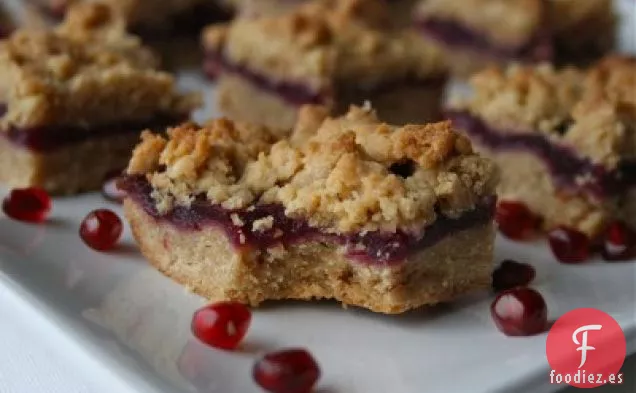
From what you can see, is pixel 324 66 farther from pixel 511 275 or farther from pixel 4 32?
pixel 4 32

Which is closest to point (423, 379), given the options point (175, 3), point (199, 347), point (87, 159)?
point (199, 347)

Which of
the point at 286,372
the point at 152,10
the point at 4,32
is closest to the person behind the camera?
the point at 286,372

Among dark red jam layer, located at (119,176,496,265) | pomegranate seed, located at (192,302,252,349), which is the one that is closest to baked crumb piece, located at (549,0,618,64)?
dark red jam layer, located at (119,176,496,265)

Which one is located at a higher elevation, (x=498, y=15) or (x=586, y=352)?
(x=498, y=15)

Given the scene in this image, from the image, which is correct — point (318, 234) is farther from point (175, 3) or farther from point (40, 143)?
point (175, 3)

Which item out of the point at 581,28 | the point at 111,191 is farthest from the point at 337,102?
the point at 581,28

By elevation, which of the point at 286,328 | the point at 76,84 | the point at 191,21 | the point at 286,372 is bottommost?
the point at 286,372

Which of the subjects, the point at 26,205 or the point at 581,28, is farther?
the point at 581,28
